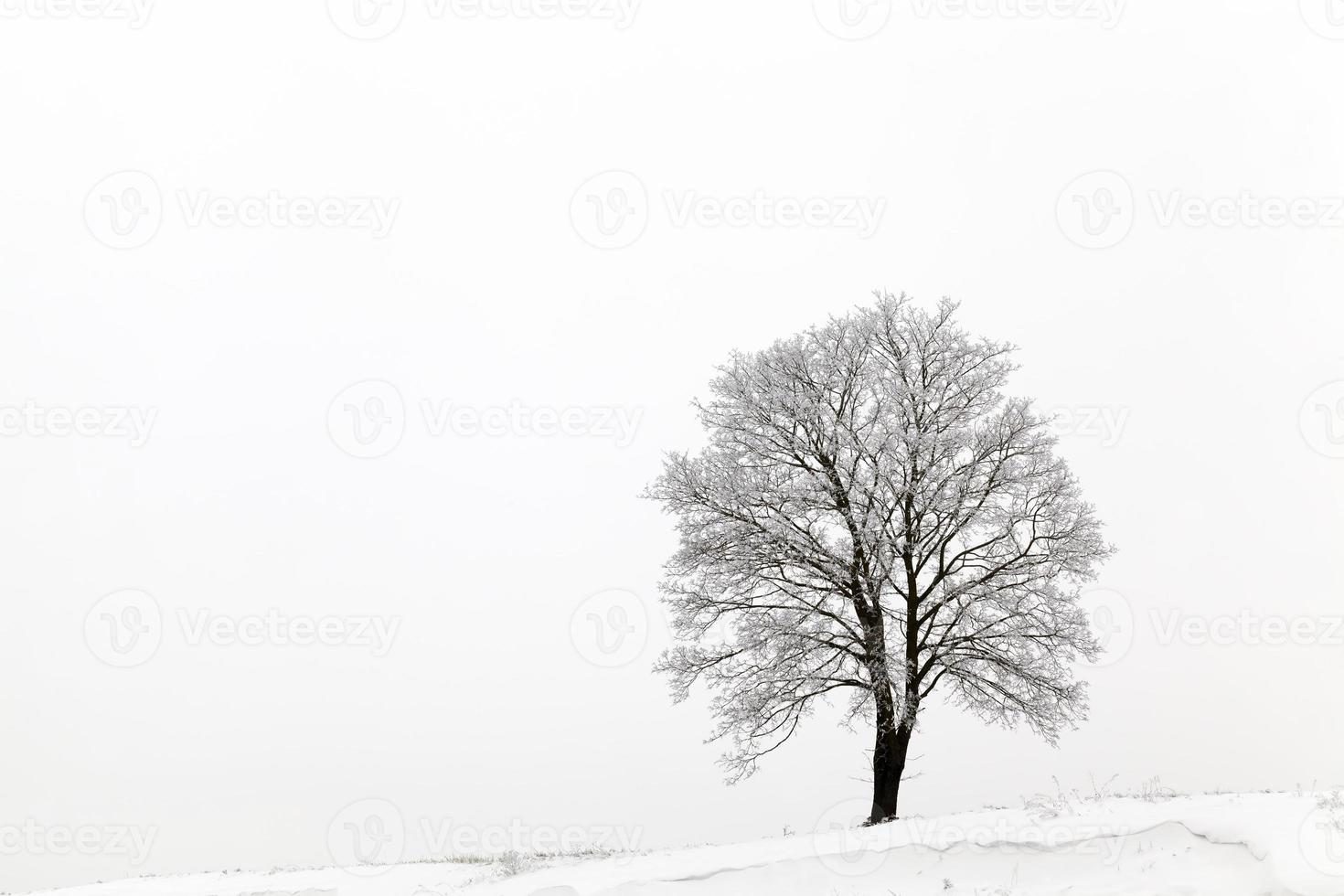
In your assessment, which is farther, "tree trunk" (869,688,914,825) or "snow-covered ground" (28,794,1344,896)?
"tree trunk" (869,688,914,825)

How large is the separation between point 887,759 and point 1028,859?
555 centimetres

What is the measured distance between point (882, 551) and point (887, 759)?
428cm

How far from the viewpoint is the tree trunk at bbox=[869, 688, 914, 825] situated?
59.4 ft

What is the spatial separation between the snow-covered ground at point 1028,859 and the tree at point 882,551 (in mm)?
3264

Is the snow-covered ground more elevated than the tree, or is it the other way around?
the tree

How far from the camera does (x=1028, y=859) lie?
12.9m

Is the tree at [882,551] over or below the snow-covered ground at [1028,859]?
over

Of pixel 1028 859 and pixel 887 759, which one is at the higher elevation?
pixel 887 759

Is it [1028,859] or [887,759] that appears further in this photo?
[887,759]

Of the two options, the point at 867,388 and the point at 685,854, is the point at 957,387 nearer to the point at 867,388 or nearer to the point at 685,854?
the point at 867,388

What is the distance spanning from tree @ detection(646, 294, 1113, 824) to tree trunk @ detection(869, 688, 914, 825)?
3 cm

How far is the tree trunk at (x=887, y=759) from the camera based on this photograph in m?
18.1

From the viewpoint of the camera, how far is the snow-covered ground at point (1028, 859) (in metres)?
11.0

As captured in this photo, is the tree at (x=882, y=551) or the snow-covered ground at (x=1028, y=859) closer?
the snow-covered ground at (x=1028, y=859)
